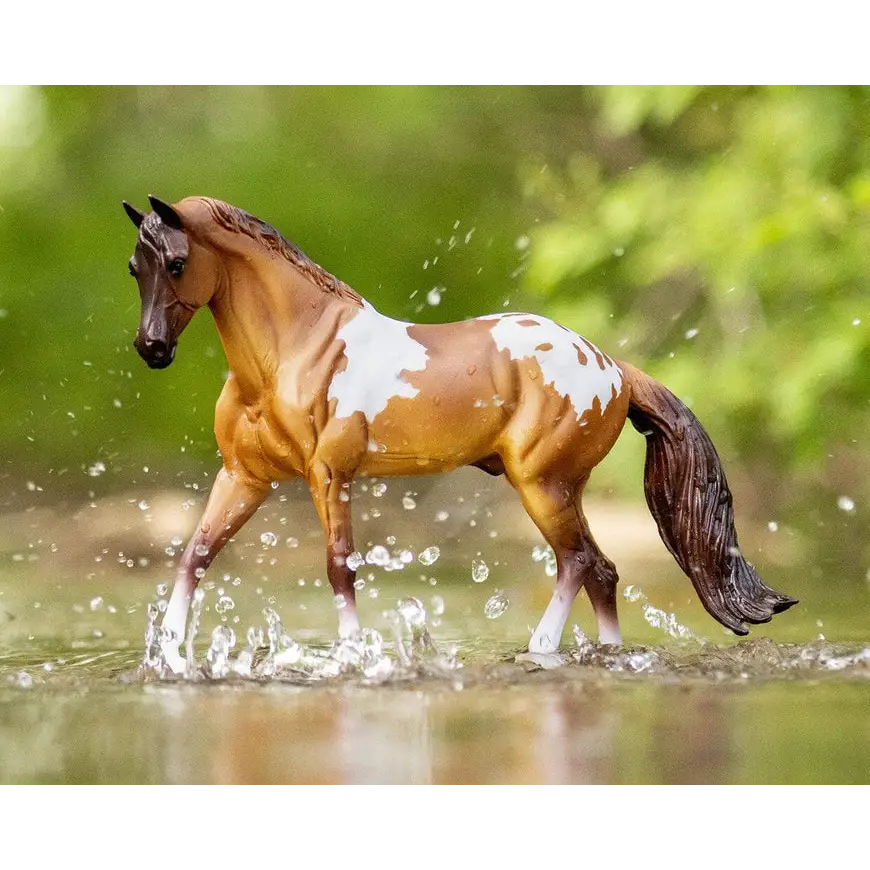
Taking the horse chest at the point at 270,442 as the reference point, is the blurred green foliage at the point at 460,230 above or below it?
above

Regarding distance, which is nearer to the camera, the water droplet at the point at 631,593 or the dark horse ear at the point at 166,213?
the dark horse ear at the point at 166,213

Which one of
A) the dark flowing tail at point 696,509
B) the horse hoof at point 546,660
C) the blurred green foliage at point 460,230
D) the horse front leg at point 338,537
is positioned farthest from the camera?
the blurred green foliage at point 460,230

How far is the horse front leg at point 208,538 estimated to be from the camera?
9.84ft

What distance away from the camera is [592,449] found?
10.2 ft

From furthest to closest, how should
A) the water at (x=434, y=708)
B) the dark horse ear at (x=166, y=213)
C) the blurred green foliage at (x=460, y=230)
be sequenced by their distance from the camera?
the blurred green foliage at (x=460, y=230) < the dark horse ear at (x=166, y=213) < the water at (x=434, y=708)

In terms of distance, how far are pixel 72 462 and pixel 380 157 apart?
1.95 meters

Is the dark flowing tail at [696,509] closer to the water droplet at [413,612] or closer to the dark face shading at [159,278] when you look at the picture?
the water droplet at [413,612]

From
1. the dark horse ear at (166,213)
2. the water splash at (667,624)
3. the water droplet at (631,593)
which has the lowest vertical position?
the water splash at (667,624)

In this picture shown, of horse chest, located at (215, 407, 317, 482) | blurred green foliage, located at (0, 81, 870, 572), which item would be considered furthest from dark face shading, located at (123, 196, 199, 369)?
blurred green foliage, located at (0, 81, 870, 572)

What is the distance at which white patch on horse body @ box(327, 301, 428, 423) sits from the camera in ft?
9.78

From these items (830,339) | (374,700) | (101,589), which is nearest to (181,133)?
(101,589)

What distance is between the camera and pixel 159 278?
288 cm

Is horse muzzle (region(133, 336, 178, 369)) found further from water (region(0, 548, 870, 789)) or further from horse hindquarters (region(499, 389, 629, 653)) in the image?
horse hindquarters (region(499, 389, 629, 653))

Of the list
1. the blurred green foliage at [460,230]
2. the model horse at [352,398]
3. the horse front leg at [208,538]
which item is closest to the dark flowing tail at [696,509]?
the model horse at [352,398]
